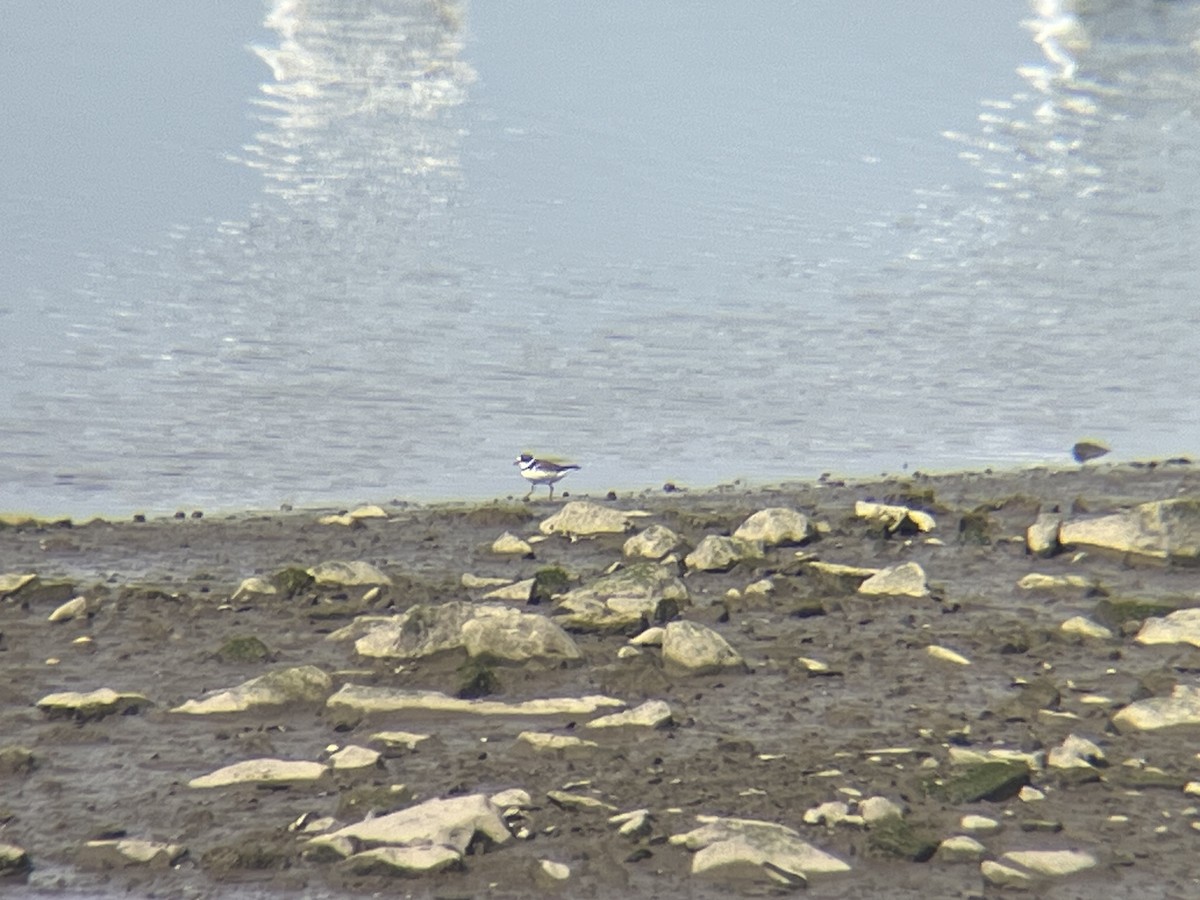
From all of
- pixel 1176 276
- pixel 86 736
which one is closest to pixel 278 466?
pixel 86 736

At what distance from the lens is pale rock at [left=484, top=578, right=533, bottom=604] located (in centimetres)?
907

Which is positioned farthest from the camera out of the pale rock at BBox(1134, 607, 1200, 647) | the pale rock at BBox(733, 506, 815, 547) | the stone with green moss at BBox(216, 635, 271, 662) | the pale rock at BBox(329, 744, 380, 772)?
the pale rock at BBox(733, 506, 815, 547)

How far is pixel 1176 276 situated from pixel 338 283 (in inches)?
352

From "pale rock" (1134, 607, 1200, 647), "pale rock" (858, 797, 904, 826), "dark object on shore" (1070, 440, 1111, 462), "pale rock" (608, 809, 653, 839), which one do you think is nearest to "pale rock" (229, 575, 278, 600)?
"pale rock" (608, 809, 653, 839)

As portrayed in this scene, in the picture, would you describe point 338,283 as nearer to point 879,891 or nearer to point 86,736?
point 86,736

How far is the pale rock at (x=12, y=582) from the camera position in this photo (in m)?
9.01

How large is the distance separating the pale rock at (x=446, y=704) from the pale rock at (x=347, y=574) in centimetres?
197

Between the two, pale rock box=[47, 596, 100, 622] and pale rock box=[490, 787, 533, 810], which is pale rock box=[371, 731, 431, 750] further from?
pale rock box=[47, 596, 100, 622]

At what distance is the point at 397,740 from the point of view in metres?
6.73

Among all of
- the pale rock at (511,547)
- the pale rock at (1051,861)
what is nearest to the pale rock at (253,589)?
the pale rock at (511,547)

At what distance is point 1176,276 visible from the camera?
21.2 metres

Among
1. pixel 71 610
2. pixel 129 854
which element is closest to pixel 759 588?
pixel 71 610

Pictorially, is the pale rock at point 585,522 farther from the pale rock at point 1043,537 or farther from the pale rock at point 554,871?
the pale rock at point 554,871

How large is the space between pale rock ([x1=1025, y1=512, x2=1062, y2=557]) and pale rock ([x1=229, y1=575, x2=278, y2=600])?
3.72 metres
